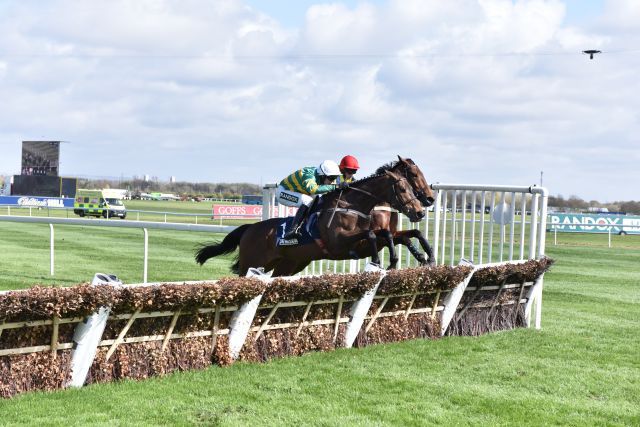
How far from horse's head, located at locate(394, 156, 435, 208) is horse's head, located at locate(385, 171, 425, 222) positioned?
0.22ft

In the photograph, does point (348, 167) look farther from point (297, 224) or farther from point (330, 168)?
point (297, 224)

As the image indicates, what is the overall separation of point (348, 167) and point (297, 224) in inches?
29.8

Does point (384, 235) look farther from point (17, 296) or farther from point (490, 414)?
point (17, 296)

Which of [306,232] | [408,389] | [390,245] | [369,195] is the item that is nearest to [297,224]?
[306,232]

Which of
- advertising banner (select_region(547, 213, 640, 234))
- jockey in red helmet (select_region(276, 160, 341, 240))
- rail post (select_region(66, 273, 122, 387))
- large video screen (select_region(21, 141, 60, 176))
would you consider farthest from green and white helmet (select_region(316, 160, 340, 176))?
large video screen (select_region(21, 141, 60, 176))

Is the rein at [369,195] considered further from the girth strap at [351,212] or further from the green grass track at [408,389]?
the green grass track at [408,389]

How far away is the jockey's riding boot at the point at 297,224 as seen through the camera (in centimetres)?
677

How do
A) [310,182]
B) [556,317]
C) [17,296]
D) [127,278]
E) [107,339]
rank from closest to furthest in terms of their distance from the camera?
[17,296]
[107,339]
[310,182]
[556,317]
[127,278]

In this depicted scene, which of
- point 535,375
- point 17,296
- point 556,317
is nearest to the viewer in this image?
point 17,296

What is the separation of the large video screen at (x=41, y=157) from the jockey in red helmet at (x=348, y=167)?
4858cm

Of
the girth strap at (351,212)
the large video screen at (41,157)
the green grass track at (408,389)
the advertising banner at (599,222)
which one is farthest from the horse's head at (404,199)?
the large video screen at (41,157)

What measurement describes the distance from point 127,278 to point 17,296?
692cm

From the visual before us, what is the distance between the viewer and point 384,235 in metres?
6.42

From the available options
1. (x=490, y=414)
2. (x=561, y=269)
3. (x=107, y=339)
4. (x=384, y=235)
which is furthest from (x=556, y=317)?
(x=561, y=269)
